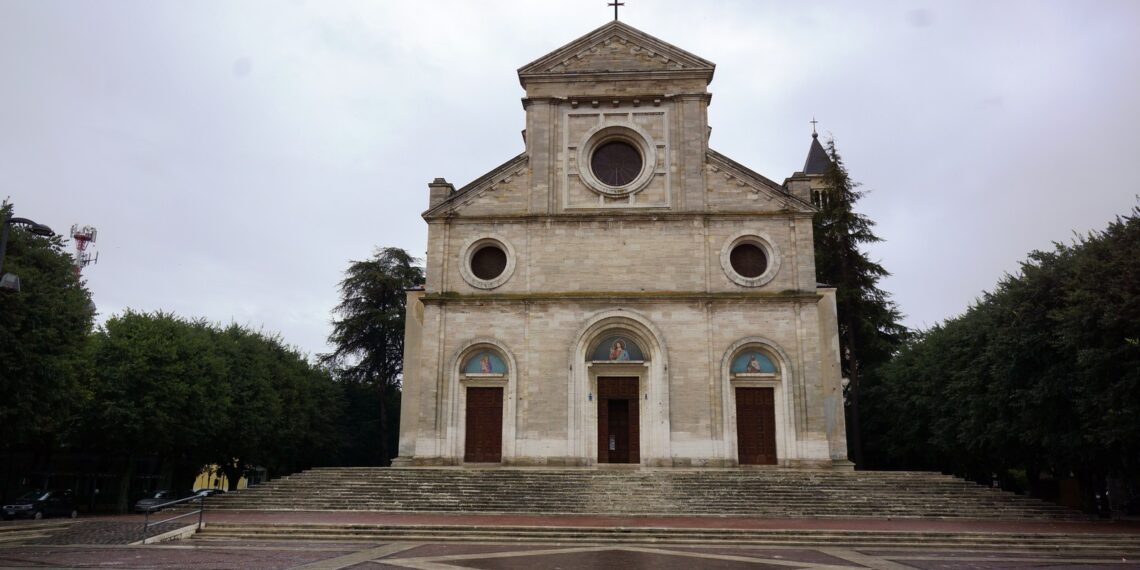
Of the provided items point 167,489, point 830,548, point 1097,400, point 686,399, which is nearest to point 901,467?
point 686,399

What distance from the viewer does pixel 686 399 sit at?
28.0m

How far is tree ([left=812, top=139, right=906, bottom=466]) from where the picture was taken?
39.1 m

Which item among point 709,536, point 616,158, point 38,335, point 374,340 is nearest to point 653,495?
point 709,536

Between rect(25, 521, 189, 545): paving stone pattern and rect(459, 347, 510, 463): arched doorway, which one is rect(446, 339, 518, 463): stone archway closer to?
rect(459, 347, 510, 463): arched doorway

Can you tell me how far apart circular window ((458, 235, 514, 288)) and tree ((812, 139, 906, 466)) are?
17.7m

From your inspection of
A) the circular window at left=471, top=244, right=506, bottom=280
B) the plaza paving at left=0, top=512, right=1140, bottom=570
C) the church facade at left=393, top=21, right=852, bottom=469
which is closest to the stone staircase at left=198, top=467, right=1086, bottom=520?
the plaza paving at left=0, top=512, right=1140, bottom=570

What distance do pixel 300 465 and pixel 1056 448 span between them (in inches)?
1467

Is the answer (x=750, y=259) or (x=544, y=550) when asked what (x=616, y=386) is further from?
(x=544, y=550)

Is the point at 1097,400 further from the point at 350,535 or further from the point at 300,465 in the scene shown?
the point at 300,465

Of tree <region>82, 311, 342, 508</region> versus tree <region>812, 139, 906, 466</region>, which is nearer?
tree <region>82, 311, 342, 508</region>

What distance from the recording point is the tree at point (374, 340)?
4628 centimetres

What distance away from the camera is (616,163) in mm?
31047

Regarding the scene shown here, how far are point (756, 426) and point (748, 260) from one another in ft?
19.7

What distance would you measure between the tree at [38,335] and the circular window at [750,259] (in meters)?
20.3
